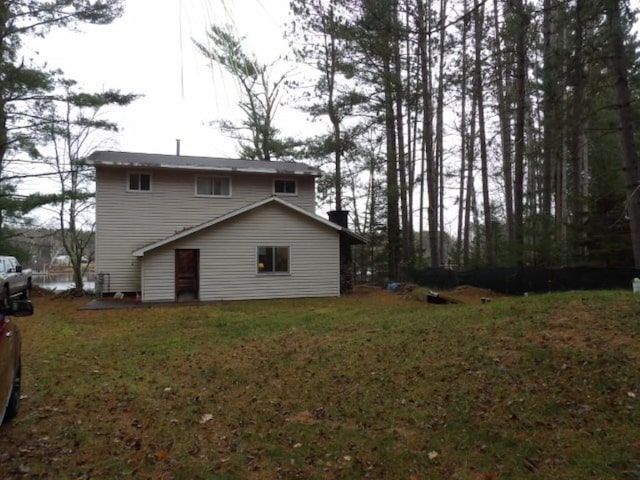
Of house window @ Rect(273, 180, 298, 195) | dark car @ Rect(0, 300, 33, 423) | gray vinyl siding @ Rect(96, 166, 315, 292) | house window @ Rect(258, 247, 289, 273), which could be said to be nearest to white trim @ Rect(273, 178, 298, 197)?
house window @ Rect(273, 180, 298, 195)

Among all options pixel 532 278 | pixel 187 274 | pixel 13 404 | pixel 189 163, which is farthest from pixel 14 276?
pixel 532 278

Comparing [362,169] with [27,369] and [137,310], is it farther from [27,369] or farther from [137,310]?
[27,369]

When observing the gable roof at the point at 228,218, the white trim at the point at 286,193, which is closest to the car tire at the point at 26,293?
the gable roof at the point at 228,218

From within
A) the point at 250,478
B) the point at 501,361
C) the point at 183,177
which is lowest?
the point at 250,478

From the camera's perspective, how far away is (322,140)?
2177 centimetres

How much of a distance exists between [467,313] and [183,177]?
1226cm

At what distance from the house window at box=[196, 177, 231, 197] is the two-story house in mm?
39

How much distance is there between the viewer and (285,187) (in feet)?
59.4


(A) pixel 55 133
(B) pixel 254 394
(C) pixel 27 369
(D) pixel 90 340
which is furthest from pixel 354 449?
(A) pixel 55 133

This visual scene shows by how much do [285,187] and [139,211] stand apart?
18.9 feet

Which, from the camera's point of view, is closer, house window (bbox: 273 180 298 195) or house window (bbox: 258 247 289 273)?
house window (bbox: 258 247 289 273)

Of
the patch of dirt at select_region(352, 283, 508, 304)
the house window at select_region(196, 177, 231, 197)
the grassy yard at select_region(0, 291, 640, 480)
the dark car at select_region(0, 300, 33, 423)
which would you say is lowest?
the grassy yard at select_region(0, 291, 640, 480)

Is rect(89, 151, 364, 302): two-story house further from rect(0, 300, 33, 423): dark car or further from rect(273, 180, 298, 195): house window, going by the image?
rect(0, 300, 33, 423): dark car

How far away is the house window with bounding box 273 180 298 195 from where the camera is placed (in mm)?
18047
